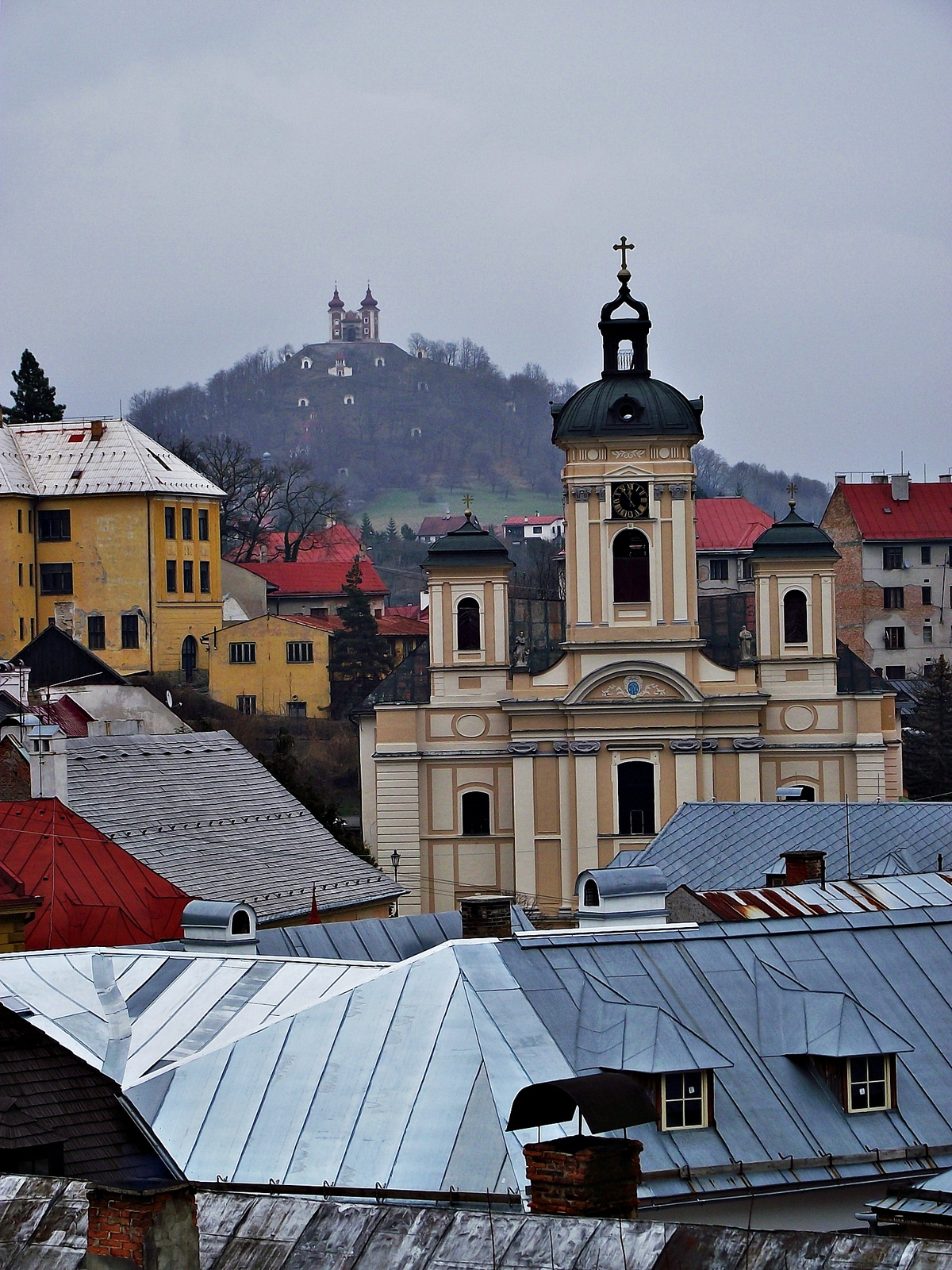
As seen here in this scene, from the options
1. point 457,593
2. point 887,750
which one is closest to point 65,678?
point 457,593

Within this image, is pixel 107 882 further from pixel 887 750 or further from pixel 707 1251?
pixel 887 750

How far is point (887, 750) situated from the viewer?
186 feet

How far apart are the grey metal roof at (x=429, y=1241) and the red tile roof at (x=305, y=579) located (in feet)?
284

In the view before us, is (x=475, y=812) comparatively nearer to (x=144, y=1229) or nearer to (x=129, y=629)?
(x=129, y=629)

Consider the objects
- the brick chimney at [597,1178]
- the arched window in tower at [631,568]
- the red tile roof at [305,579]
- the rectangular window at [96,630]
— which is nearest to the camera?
the brick chimney at [597,1178]

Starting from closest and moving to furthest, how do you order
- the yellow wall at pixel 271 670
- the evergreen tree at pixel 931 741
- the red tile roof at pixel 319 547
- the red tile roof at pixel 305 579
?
the evergreen tree at pixel 931 741 < the yellow wall at pixel 271 670 < the red tile roof at pixel 305 579 < the red tile roof at pixel 319 547

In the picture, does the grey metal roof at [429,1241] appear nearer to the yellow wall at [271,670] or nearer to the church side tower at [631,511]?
the church side tower at [631,511]

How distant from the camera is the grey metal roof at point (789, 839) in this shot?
105 feet

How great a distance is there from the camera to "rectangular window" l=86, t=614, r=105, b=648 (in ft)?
254

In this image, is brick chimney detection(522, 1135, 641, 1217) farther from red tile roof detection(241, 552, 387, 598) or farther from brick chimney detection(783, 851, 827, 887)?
red tile roof detection(241, 552, 387, 598)

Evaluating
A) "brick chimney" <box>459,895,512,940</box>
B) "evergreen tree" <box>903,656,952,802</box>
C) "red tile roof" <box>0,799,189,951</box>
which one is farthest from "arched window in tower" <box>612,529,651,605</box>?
"brick chimney" <box>459,895,512,940</box>

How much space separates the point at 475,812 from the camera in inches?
2219

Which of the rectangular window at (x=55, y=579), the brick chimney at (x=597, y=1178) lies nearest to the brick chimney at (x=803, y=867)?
the brick chimney at (x=597, y=1178)

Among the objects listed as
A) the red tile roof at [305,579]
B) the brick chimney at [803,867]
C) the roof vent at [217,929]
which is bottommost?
the roof vent at [217,929]
